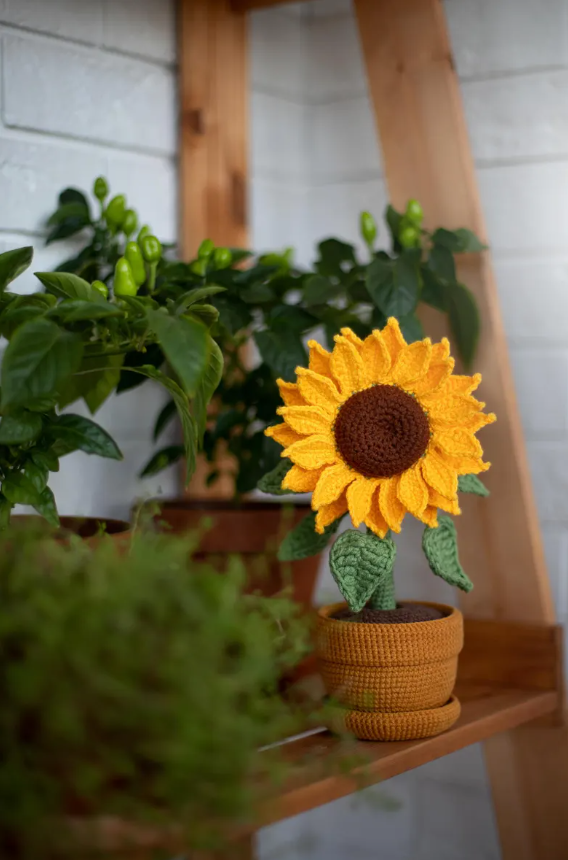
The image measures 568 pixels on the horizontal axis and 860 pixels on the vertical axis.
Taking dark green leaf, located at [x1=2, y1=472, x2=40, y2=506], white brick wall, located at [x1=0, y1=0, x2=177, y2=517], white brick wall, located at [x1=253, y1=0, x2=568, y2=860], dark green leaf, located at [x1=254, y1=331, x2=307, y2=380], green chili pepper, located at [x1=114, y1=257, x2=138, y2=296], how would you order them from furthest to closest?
white brick wall, located at [x1=253, y1=0, x2=568, y2=860] → white brick wall, located at [x1=0, y1=0, x2=177, y2=517] → dark green leaf, located at [x1=254, y1=331, x2=307, y2=380] → green chili pepper, located at [x1=114, y1=257, x2=138, y2=296] → dark green leaf, located at [x1=2, y1=472, x2=40, y2=506]

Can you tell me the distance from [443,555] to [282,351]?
0.28 metres

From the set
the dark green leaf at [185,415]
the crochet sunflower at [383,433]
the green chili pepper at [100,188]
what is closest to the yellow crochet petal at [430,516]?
the crochet sunflower at [383,433]

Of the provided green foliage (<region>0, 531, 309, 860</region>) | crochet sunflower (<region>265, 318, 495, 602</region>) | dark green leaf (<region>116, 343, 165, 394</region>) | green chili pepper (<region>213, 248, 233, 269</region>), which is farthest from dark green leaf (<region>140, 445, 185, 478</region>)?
green foliage (<region>0, 531, 309, 860</region>)

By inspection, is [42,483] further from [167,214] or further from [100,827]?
[167,214]

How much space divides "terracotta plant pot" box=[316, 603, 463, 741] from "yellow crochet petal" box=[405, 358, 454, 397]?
7.9 inches

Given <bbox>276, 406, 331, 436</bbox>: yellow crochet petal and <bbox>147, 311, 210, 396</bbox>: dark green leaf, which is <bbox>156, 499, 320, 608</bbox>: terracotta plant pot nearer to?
<bbox>276, 406, 331, 436</bbox>: yellow crochet petal

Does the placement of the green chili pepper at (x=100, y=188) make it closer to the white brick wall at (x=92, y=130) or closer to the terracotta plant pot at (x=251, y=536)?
the white brick wall at (x=92, y=130)

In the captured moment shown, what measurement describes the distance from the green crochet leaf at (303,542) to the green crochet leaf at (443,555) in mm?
89

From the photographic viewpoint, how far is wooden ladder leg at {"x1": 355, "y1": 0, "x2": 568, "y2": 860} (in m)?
1.11

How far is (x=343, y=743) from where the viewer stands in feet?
2.63

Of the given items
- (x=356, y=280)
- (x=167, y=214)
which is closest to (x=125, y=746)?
(x=356, y=280)

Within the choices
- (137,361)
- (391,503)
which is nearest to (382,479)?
(391,503)

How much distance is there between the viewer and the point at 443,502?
2.63ft

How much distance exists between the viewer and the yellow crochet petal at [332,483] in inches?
31.4
